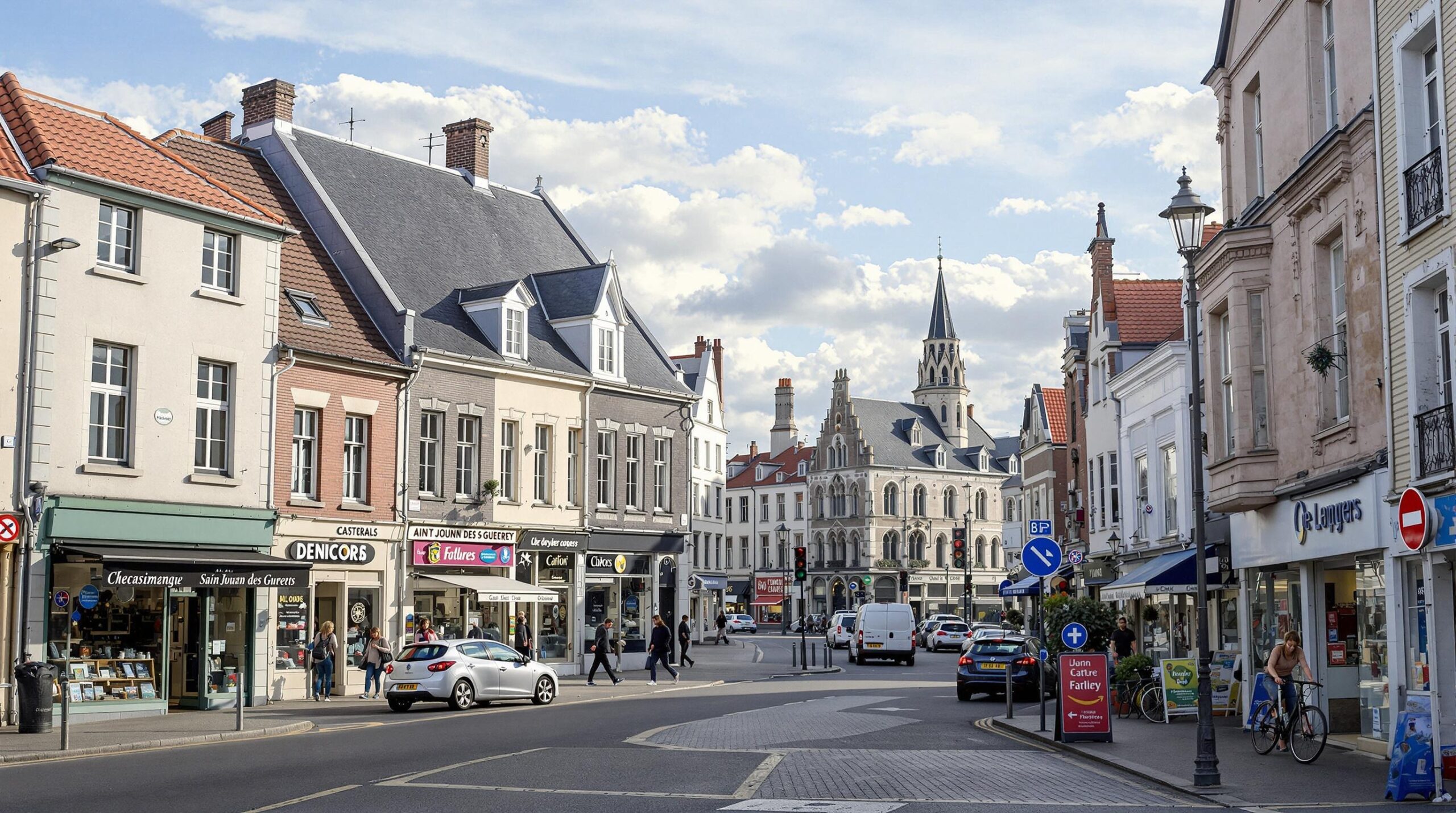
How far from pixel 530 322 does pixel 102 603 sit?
16.2 meters

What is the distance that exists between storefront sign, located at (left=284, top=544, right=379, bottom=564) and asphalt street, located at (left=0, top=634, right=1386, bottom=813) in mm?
4357

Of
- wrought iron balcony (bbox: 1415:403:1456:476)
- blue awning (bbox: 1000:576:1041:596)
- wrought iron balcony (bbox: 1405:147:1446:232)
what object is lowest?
blue awning (bbox: 1000:576:1041:596)

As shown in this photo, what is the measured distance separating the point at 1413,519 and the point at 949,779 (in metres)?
5.47

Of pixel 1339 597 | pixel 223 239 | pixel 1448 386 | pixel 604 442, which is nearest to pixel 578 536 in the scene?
pixel 604 442

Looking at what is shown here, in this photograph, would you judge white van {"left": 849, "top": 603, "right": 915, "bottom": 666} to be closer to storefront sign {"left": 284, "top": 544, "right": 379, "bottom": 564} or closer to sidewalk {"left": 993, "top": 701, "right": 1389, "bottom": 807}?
storefront sign {"left": 284, "top": 544, "right": 379, "bottom": 564}

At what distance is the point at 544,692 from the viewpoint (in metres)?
28.9

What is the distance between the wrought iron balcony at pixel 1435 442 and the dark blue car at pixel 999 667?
13.8m

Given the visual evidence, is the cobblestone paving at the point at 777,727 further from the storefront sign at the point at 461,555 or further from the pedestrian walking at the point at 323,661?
the storefront sign at the point at 461,555

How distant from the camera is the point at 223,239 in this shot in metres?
27.2

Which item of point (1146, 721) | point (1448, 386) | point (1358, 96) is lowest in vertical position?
point (1146, 721)

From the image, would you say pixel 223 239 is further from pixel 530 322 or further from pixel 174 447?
pixel 530 322

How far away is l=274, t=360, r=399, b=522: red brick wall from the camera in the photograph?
1158 inches

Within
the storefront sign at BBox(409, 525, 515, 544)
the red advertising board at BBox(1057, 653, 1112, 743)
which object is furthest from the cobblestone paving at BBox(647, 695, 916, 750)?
the storefront sign at BBox(409, 525, 515, 544)

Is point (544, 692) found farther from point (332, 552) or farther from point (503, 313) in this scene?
point (503, 313)
